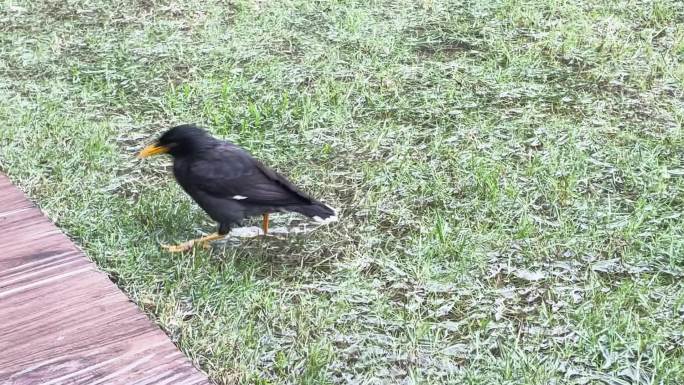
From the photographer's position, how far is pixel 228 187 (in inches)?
144

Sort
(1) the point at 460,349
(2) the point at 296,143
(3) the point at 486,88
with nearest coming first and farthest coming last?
(1) the point at 460,349 → (2) the point at 296,143 → (3) the point at 486,88

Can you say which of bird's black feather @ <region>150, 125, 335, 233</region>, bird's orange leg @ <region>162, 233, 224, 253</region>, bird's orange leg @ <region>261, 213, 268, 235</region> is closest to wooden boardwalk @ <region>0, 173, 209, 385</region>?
bird's orange leg @ <region>162, 233, 224, 253</region>

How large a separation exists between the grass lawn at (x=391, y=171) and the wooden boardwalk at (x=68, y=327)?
13 centimetres

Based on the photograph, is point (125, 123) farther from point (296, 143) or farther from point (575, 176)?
point (575, 176)

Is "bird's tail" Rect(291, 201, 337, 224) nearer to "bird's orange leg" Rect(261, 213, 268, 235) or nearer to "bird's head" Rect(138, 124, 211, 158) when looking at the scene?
"bird's orange leg" Rect(261, 213, 268, 235)

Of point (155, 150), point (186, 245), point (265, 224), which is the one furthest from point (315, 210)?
point (155, 150)

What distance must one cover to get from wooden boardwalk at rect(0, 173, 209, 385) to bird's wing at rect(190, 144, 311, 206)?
632 millimetres

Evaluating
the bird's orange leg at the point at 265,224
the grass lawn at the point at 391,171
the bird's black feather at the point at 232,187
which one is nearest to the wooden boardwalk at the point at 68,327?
the grass lawn at the point at 391,171

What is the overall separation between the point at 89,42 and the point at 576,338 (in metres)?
4.28

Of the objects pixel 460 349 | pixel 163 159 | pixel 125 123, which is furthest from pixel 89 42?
pixel 460 349

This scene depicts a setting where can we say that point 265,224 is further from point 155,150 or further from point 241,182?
point 155,150

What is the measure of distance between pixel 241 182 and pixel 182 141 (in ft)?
1.20

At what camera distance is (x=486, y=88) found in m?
5.33

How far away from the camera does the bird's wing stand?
12.0 feet
